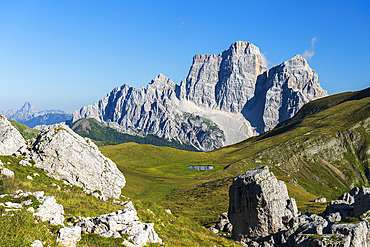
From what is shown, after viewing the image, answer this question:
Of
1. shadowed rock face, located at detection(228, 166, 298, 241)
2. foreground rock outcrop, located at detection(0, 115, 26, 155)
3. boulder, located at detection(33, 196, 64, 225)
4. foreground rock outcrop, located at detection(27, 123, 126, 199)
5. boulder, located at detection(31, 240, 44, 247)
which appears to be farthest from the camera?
shadowed rock face, located at detection(228, 166, 298, 241)

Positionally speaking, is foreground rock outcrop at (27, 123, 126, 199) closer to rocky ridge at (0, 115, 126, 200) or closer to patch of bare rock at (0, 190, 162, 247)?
rocky ridge at (0, 115, 126, 200)

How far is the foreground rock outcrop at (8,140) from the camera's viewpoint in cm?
3678

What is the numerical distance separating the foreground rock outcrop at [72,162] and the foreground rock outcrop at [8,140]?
1974mm

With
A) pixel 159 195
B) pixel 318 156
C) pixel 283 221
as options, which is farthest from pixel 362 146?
pixel 283 221

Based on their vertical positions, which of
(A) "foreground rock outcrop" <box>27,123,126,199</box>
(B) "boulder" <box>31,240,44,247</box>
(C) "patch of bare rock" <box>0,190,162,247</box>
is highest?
(A) "foreground rock outcrop" <box>27,123,126,199</box>

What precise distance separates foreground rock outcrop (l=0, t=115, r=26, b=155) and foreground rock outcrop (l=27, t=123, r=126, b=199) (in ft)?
6.48

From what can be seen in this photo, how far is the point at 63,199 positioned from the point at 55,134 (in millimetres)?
18423

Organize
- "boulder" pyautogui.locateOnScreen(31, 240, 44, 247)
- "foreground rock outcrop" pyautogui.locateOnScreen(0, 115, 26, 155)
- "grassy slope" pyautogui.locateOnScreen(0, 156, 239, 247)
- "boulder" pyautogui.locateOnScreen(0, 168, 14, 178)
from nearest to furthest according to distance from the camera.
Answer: "boulder" pyautogui.locateOnScreen(31, 240, 44, 247), "grassy slope" pyautogui.locateOnScreen(0, 156, 239, 247), "boulder" pyautogui.locateOnScreen(0, 168, 14, 178), "foreground rock outcrop" pyautogui.locateOnScreen(0, 115, 26, 155)

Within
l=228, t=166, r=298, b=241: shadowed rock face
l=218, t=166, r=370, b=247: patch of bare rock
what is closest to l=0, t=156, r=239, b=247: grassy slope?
l=218, t=166, r=370, b=247: patch of bare rock

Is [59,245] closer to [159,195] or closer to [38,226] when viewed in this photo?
[38,226]

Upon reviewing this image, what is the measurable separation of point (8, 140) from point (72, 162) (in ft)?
32.8

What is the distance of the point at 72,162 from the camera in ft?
125

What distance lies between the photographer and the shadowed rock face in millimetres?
46562

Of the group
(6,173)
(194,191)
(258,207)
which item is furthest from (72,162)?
(194,191)
